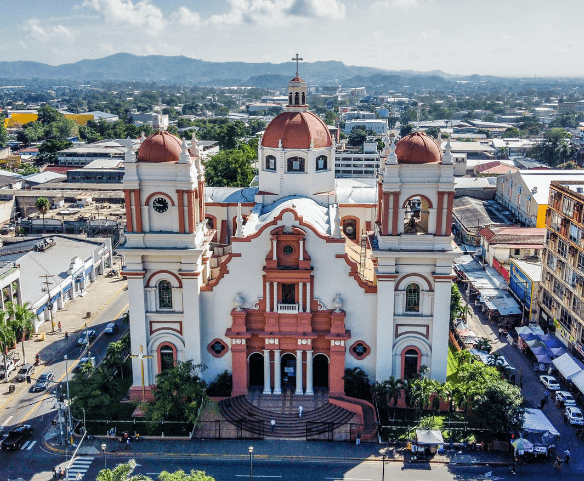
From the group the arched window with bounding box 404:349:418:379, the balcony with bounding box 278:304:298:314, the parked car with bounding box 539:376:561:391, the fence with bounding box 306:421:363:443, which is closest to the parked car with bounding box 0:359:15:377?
the balcony with bounding box 278:304:298:314

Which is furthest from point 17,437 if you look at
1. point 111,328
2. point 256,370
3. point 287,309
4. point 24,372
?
point 287,309

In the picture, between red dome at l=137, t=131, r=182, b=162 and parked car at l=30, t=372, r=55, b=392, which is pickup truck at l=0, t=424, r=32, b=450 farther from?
red dome at l=137, t=131, r=182, b=162

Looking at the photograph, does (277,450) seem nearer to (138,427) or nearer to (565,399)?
(138,427)

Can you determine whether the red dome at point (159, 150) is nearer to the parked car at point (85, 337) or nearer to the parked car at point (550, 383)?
the parked car at point (85, 337)

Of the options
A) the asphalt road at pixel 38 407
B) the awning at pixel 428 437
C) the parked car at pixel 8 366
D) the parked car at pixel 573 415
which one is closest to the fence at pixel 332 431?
the awning at pixel 428 437

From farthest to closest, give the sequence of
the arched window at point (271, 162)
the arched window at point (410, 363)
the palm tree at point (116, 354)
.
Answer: the arched window at point (271, 162), the palm tree at point (116, 354), the arched window at point (410, 363)

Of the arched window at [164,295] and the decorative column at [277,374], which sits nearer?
the decorative column at [277,374]

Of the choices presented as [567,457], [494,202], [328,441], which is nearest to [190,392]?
[328,441]

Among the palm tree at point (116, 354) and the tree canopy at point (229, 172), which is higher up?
the tree canopy at point (229, 172)
